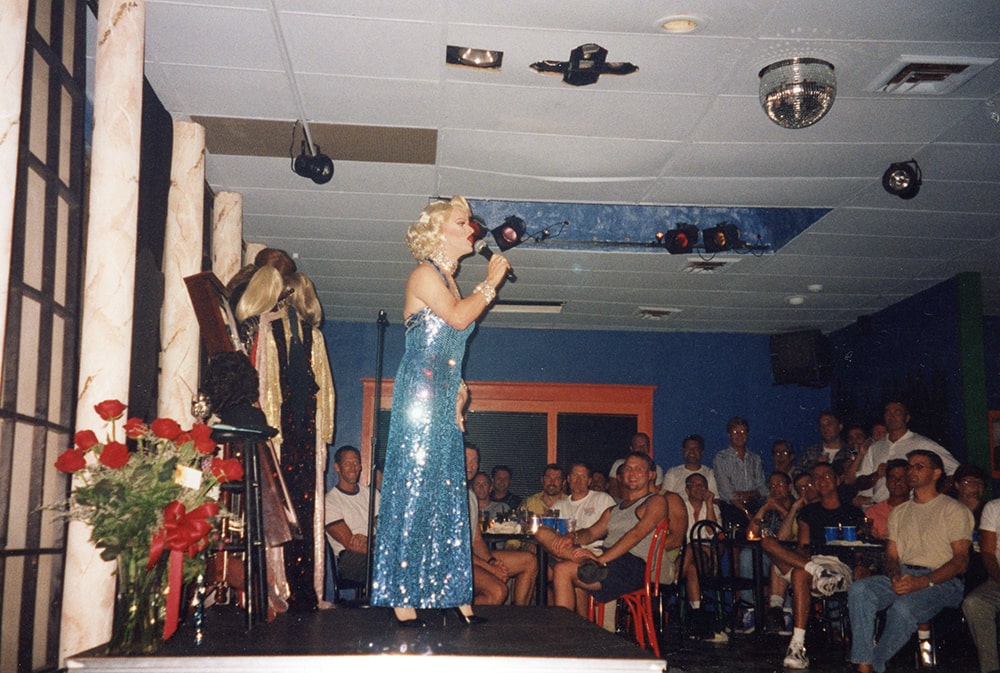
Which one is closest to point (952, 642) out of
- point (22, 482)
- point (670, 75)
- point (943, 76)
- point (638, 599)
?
point (638, 599)

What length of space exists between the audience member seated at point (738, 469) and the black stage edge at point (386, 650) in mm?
6375

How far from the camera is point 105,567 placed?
3195mm

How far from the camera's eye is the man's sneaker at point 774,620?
7.11 metres

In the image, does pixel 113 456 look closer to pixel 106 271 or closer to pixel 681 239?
pixel 106 271

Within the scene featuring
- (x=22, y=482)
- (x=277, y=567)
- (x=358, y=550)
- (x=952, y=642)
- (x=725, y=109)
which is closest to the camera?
(x=22, y=482)

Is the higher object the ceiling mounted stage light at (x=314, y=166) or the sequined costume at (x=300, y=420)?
the ceiling mounted stage light at (x=314, y=166)

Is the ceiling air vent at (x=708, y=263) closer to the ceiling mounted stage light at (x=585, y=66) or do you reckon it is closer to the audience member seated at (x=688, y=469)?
the audience member seated at (x=688, y=469)

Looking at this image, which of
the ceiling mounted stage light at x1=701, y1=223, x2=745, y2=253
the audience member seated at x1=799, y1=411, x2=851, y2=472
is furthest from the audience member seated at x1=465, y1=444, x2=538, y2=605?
the audience member seated at x1=799, y1=411, x2=851, y2=472

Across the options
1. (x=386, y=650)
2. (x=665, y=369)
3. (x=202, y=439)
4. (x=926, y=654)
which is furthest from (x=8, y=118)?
(x=665, y=369)

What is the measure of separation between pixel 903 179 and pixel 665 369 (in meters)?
5.43

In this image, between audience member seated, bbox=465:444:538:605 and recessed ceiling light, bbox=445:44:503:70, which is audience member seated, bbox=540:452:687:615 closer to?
audience member seated, bbox=465:444:538:605

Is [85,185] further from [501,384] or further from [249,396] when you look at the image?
[501,384]

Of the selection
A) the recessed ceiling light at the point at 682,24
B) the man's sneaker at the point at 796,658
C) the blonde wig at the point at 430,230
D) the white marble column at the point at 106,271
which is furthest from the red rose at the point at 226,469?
the man's sneaker at the point at 796,658

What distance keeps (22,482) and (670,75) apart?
11.7ft
